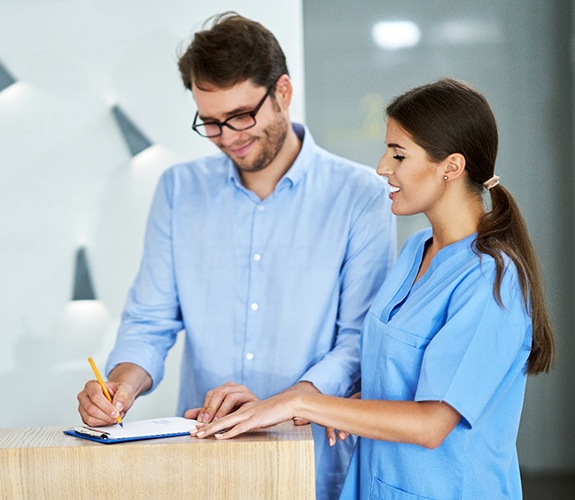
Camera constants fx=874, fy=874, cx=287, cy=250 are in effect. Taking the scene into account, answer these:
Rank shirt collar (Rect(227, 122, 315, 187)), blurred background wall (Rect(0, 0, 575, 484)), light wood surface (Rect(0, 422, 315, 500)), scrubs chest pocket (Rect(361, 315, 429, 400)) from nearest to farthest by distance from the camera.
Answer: light wood surface (Rect(0, 422, 315, 500)) → scrubs chest pocket (Rect(361, 315, 429, 400)) → shirt collar (Rect(227, 122, 315, 187)) → blurred background wall (Rect(0, 0, 575, 484))

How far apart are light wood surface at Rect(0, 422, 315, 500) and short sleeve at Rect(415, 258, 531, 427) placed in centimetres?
29

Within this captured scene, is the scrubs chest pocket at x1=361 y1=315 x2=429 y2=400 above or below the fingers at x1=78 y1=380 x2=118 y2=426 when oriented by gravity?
above

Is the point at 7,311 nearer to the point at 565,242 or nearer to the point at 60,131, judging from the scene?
the point at 60,131

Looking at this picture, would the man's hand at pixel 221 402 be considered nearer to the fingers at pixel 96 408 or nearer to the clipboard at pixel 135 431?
the clipboard at pixel 135 431

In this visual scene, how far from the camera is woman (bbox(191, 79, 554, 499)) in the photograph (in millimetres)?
1489

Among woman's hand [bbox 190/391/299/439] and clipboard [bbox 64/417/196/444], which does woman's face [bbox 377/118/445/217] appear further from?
clipboard [bbox 64/417/196/444]

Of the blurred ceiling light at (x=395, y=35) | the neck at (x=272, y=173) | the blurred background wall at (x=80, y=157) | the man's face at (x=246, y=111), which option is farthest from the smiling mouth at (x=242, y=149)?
the blurred ceiling light at (x=395, y=35)

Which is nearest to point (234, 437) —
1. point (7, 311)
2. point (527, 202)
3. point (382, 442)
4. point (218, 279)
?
point (382, 442)

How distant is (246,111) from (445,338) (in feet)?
2.48

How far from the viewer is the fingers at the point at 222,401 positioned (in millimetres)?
1542

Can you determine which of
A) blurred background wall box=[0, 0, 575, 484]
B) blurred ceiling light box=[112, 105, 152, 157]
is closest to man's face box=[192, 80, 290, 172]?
blurred background wall box=[0, 0, 575, 484]

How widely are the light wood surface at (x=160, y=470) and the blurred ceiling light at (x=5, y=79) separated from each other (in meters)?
1.80

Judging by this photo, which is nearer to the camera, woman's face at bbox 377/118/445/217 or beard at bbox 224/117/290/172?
woman's face at bbox 377/118/445/217

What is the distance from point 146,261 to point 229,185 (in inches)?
10.8
